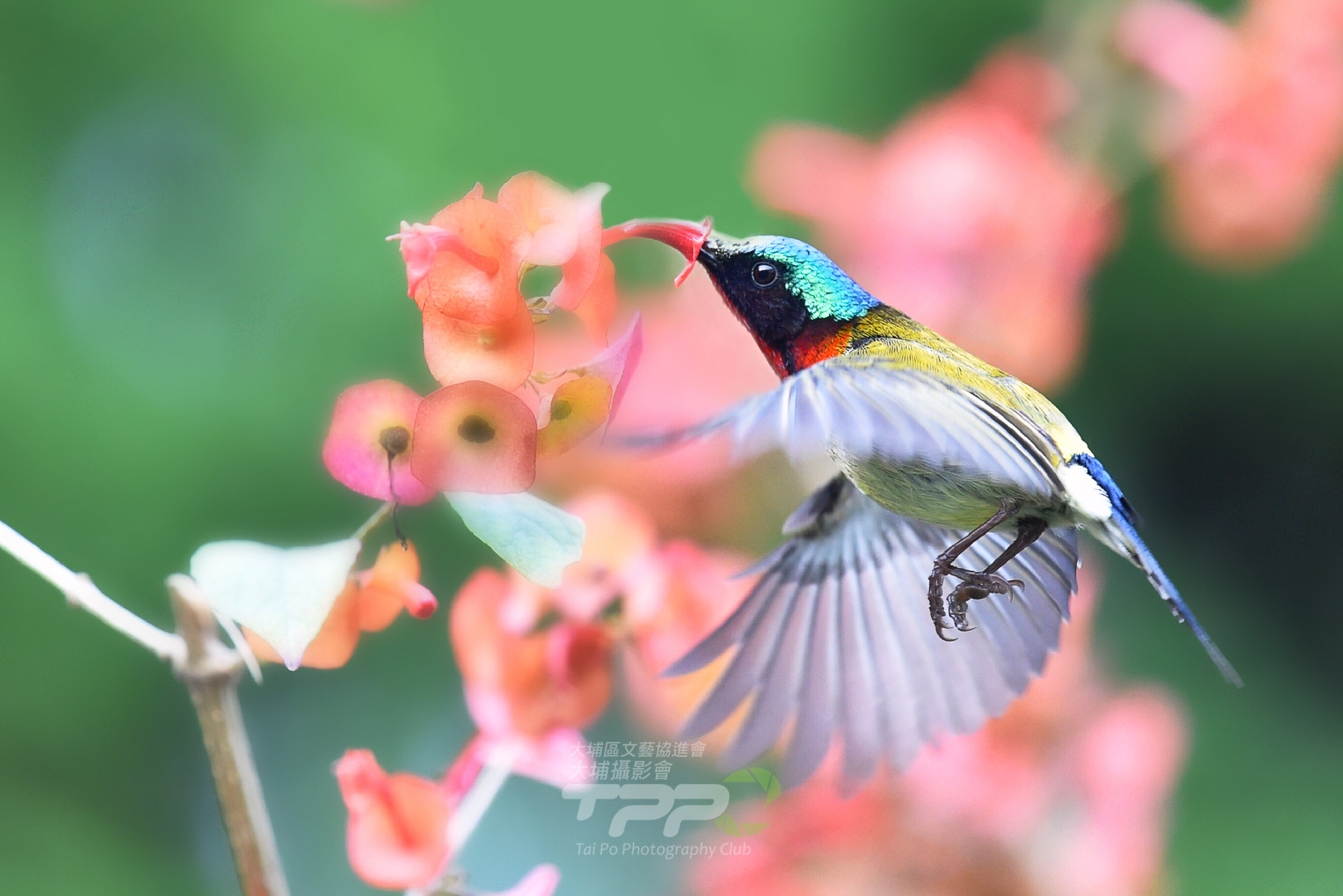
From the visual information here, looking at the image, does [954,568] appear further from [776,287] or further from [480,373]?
[480,373]

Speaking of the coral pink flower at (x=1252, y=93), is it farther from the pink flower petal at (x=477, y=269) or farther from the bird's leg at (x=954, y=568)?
the pink flower petal at (x=477, y=269)

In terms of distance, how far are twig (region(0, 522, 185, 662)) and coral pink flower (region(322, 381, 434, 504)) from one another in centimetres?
11

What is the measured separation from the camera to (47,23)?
5.46ft

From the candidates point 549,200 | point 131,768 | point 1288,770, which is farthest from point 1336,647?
point 549,200

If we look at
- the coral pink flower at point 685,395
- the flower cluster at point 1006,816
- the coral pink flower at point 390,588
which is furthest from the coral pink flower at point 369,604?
the coral pink flower at point 685,395

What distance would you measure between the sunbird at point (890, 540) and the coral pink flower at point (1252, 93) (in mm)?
870

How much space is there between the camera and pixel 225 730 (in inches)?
20.8

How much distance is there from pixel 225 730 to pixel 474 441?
0.55ft

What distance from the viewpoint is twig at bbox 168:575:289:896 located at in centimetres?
52

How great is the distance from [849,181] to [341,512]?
2.72 ft

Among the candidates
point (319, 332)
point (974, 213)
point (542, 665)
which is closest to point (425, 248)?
point (542, 665)

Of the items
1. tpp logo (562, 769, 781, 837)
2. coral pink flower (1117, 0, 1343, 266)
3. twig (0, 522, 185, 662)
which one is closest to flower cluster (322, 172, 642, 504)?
twig (0, 522, 185, 662)

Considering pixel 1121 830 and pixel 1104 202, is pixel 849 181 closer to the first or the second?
pixel 1104 202

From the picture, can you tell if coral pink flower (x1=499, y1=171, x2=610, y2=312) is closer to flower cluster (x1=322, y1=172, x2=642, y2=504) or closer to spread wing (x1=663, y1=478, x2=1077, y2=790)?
flower cluster (x1=322, y1=172, x2=642, y2=504)
